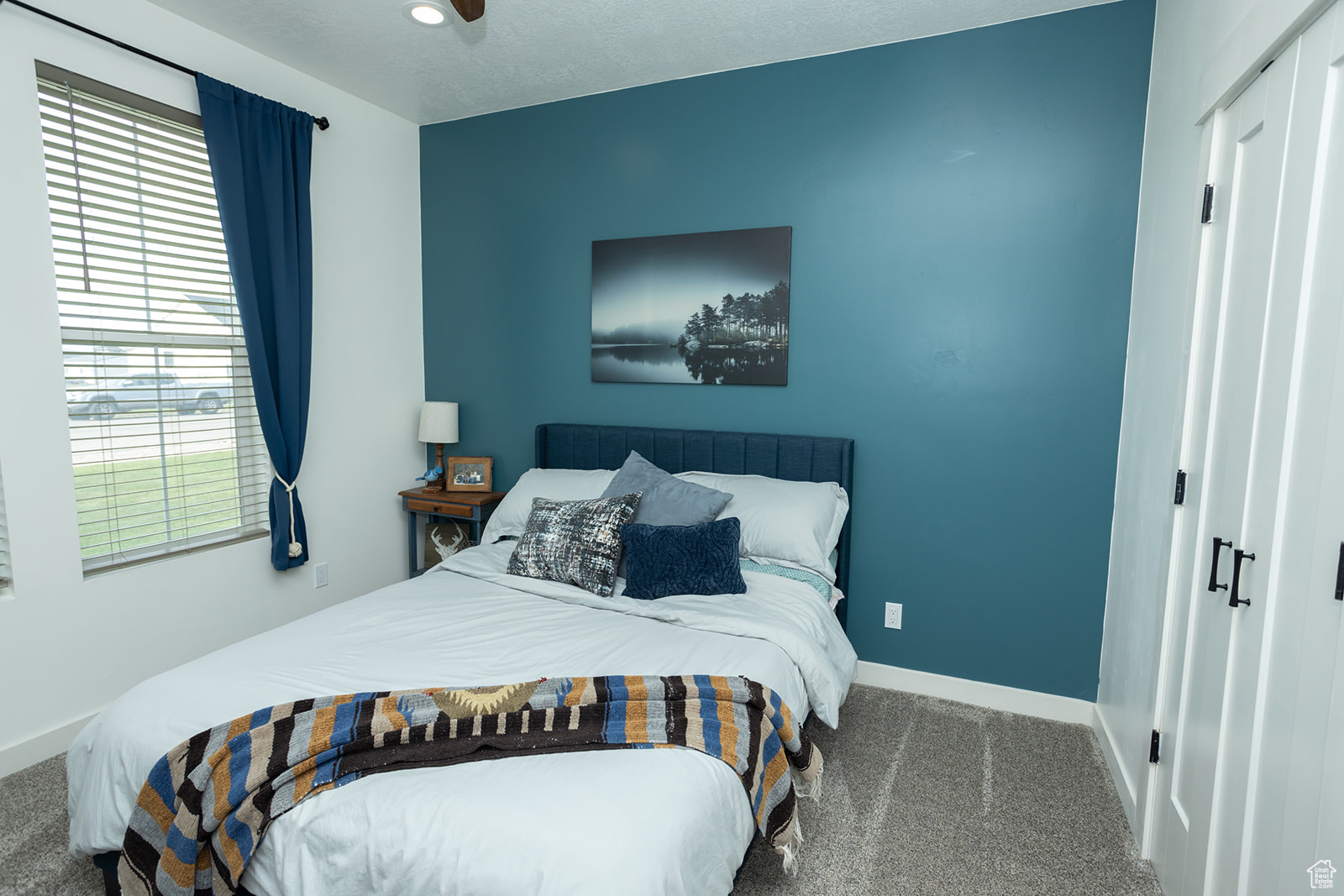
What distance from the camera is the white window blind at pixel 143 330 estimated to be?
2.42 meters

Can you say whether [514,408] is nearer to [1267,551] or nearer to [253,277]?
[253,277]

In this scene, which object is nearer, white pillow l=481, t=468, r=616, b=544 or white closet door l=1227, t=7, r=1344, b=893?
white closet door l=1227, t=7, r=1344, b=893

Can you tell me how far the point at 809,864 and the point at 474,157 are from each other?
3.60 meters

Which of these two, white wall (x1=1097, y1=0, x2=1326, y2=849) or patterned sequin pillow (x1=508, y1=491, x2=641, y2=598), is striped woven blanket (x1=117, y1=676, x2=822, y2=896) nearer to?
patterned sequin pillow (x1=508, y1=491, x2=641, y2=598)

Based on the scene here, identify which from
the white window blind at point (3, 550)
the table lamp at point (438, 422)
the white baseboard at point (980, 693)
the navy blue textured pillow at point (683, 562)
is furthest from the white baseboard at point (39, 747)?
the white baseboard at point (980, 693)

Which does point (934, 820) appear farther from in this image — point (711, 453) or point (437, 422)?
point (437, 422)

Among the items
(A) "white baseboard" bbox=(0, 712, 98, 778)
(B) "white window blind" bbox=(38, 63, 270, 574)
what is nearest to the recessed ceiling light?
(B) "white window blind" bbox=(38, 63, 270, 574)

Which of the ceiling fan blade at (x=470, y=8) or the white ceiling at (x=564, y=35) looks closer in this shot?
the ceiling fan blade at (x=470, y=8)

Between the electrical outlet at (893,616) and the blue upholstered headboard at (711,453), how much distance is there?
0.60 ft

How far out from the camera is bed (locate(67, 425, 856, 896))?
1.23m

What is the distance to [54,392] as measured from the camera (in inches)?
93.6

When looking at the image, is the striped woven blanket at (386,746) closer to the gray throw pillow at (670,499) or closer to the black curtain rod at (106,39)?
the gray throw pillow at (670,499)

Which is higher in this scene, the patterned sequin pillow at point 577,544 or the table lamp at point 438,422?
the table lamp at point 438,422

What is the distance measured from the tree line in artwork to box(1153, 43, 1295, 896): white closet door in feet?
5.09
